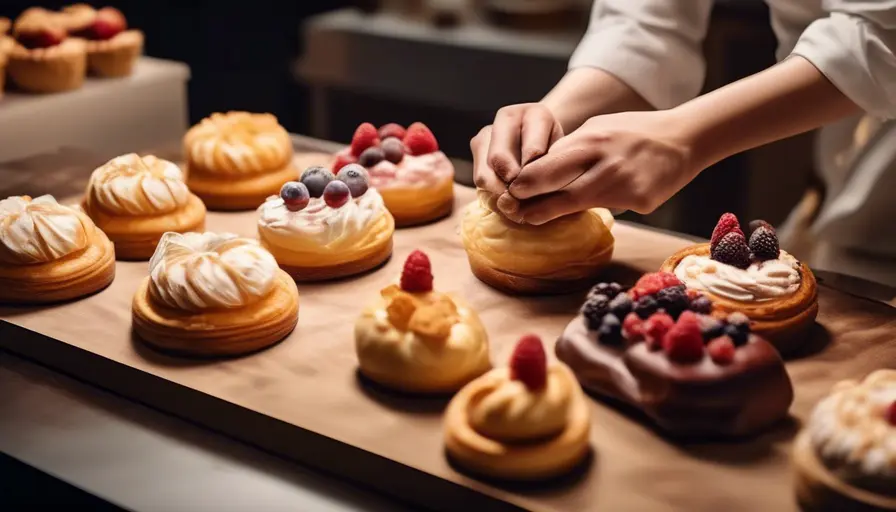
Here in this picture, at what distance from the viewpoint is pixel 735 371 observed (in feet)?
6.16

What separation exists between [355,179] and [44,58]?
4.48 feet

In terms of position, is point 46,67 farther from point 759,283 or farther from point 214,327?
point 759,283

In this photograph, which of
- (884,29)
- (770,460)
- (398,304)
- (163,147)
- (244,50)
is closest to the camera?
(770,460)

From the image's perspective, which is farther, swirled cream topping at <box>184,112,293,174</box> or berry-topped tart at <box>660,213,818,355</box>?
swirled cream topping at <box>184,112,293,174</box>

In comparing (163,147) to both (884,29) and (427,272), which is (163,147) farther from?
(884,29)

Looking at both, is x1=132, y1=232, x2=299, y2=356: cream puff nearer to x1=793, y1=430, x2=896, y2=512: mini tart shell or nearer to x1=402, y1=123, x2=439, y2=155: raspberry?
x1=402, y1=123, x2=439, y2=155: raspberry

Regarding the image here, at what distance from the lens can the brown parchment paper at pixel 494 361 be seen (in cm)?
176

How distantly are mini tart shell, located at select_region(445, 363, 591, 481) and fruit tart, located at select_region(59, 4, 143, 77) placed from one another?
2.31m

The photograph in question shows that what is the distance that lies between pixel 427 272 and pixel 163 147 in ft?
5.46

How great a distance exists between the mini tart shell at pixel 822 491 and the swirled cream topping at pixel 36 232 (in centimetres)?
170

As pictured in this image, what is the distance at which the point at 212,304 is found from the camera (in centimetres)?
224

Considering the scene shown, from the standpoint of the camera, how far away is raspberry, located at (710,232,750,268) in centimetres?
224

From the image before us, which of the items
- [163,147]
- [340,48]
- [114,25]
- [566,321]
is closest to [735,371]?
[566,321]

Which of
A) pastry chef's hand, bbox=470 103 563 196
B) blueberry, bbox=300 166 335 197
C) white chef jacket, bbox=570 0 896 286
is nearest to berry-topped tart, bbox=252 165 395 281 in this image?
blueberry, bbox=300 166 335 197
